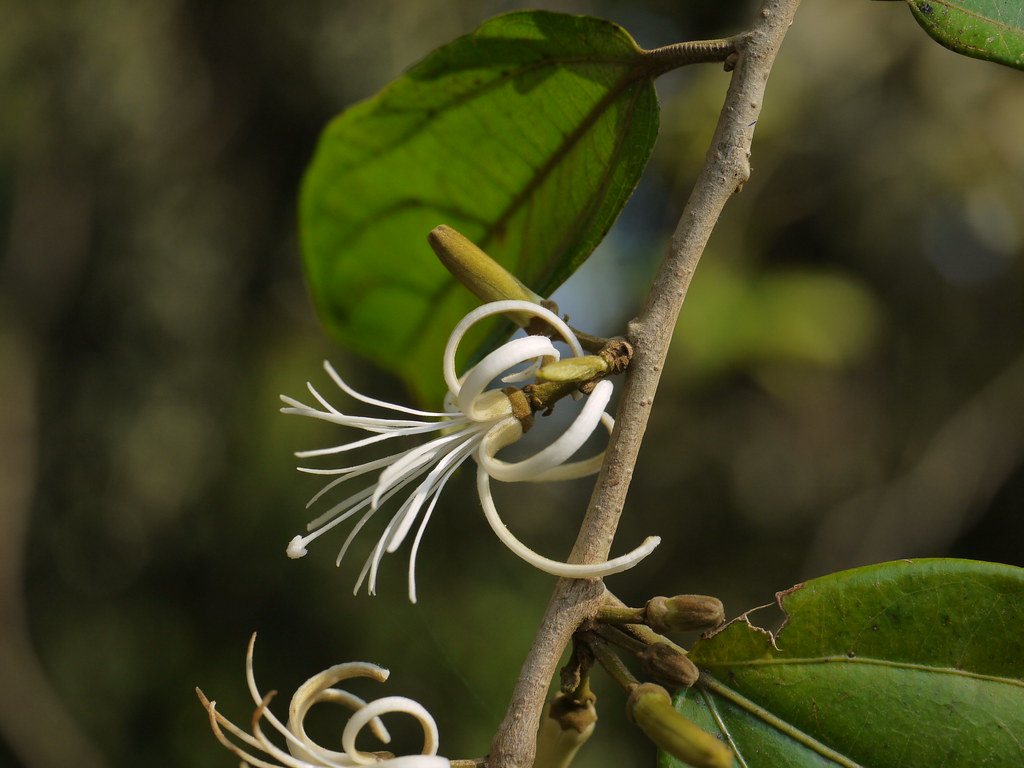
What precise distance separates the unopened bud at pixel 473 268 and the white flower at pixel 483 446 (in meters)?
0.02

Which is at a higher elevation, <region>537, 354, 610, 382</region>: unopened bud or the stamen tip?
<region>537, 354, 610, 382</region>: unopened bud

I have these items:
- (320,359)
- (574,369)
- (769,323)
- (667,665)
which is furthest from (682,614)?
(320,359)

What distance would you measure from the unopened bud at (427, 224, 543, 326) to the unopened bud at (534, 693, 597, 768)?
217 mm

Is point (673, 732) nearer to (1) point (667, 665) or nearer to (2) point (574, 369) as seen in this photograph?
(1) point (667, 665)

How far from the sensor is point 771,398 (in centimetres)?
237

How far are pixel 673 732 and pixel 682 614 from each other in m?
0.07

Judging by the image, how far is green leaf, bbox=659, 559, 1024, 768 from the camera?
0.43m

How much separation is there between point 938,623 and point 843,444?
2106 mm

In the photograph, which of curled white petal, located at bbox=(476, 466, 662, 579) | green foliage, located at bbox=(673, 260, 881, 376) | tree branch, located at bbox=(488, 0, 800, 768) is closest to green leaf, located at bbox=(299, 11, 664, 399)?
tree branch, located at bbox=(488, 0, 800, 768)

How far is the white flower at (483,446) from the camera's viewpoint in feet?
1.41

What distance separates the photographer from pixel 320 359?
239cm

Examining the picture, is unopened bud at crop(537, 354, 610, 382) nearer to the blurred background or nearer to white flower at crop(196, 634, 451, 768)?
white flower at crop(196, 634, 451, 768)

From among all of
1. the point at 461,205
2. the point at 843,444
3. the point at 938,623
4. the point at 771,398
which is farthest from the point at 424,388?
the point at 843,444

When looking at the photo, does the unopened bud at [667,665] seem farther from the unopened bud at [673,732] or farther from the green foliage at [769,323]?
the green foliage at [769,323]
